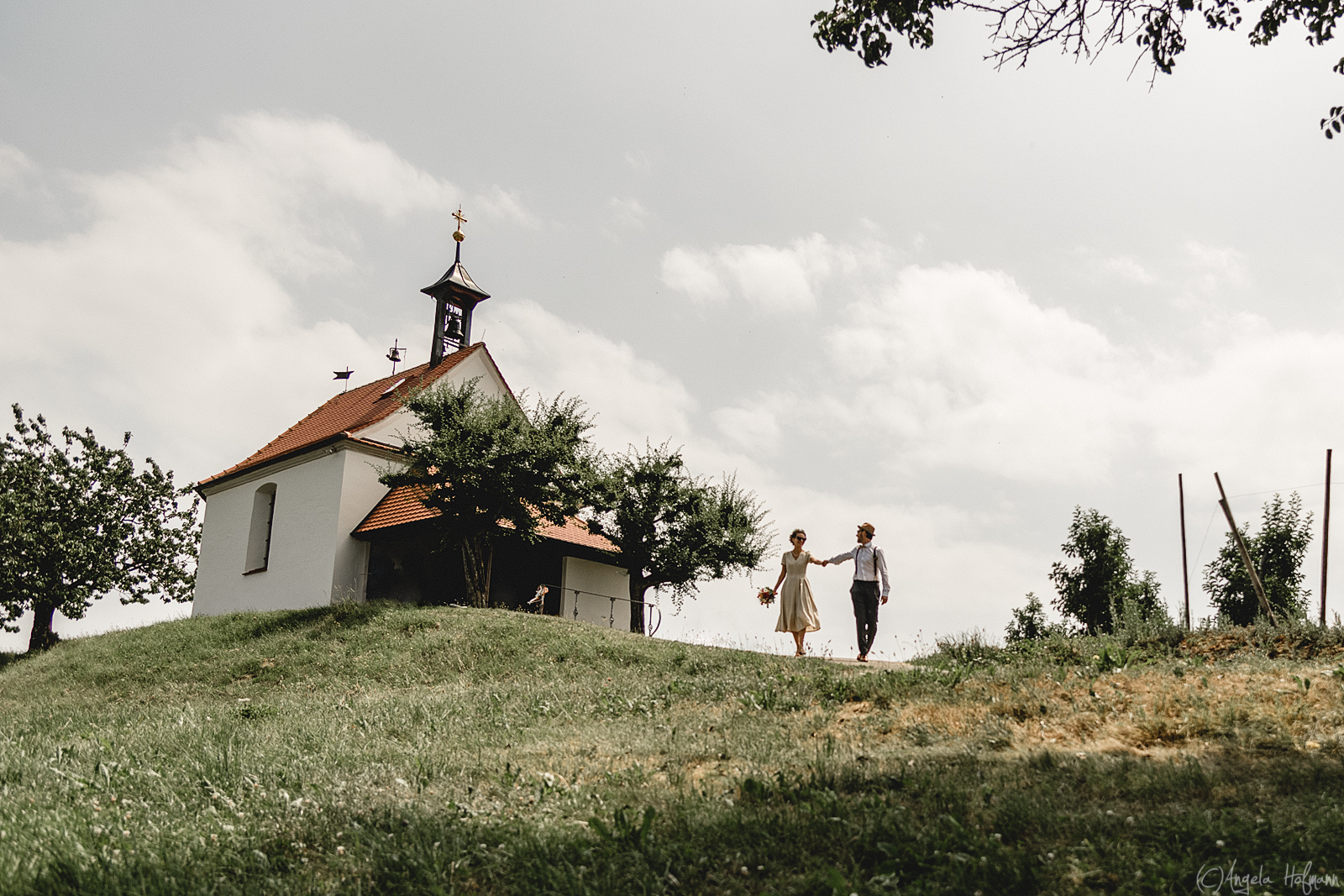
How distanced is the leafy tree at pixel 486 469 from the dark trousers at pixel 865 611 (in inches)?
369

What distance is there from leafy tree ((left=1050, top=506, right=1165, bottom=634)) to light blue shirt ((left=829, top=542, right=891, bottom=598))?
53.2 feet

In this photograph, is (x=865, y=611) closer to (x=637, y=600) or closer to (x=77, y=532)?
(x=637, y=600)

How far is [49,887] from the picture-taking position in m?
4.54

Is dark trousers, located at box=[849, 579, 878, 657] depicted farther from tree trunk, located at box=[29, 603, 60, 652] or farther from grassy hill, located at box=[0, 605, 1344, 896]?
tree trunk, located at box=[29, 603, 60, 652]

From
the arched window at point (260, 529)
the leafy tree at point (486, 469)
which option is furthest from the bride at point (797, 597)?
the arched window at point (260, 529)

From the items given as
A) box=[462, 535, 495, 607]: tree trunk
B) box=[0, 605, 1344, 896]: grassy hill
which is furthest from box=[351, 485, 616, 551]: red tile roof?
box=[0, 605, 1344, 896]: grassy hill

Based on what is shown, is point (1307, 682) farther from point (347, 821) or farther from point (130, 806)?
point (130, 806)

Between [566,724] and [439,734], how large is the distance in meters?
1.10

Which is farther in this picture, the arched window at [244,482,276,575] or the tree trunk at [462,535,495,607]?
the arched window at [244,482,276,575]

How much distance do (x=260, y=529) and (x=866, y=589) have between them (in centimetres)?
1995

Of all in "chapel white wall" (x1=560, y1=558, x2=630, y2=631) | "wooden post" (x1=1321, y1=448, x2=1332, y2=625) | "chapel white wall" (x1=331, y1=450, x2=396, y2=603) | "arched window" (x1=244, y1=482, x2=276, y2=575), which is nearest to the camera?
"wooden post" (x1=1321, y1=448, x2=1332, y2=625)

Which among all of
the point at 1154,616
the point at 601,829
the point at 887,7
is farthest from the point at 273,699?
the point at 1154,616

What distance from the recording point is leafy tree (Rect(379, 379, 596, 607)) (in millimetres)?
20312

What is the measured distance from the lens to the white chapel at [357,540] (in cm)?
2361
